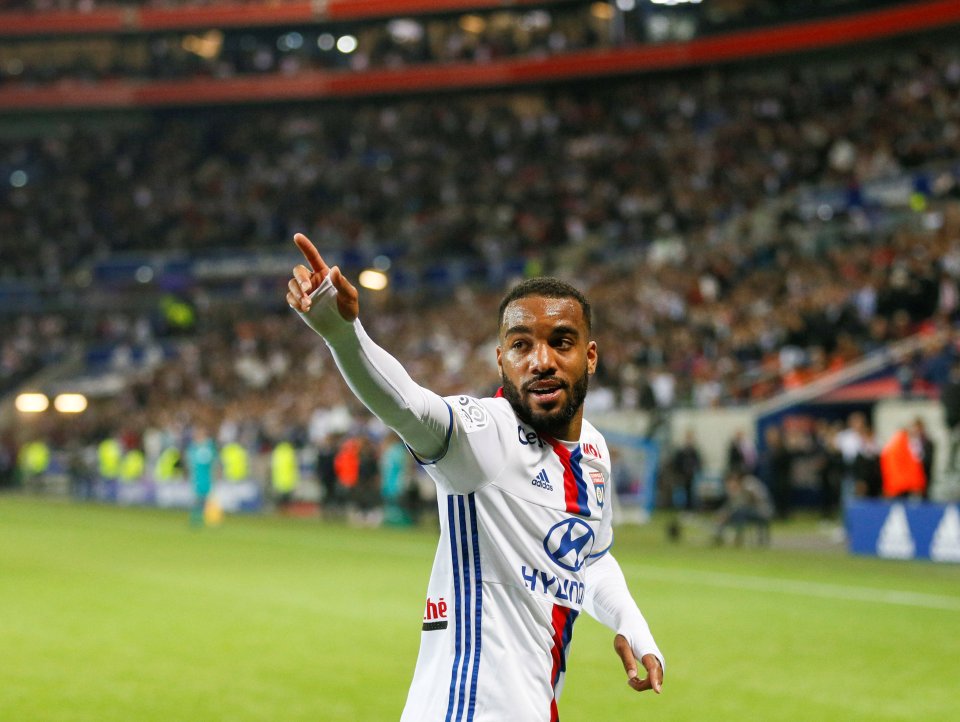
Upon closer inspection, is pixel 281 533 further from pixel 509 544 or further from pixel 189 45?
pixel 189 45

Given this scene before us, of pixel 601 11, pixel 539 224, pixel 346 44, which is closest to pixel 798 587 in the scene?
pixel 539 224

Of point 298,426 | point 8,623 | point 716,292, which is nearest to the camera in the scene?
point 8,623

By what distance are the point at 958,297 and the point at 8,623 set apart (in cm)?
1912

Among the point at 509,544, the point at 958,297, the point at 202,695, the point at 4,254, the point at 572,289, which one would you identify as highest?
the point at 4,254

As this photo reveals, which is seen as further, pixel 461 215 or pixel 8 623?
pixel 461 215

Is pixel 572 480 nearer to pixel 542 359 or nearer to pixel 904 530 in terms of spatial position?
pixel 542 359

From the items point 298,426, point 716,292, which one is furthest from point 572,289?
point 298,426

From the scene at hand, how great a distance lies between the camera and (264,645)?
11.4 metres

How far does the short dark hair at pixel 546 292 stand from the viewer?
3.59 m

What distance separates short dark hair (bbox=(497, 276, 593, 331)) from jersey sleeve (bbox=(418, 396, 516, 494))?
29cm

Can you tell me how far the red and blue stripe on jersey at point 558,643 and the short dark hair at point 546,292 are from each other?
83 cm

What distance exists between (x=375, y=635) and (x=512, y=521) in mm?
8725

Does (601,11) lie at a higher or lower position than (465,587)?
higher

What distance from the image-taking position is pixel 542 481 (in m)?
3.61
